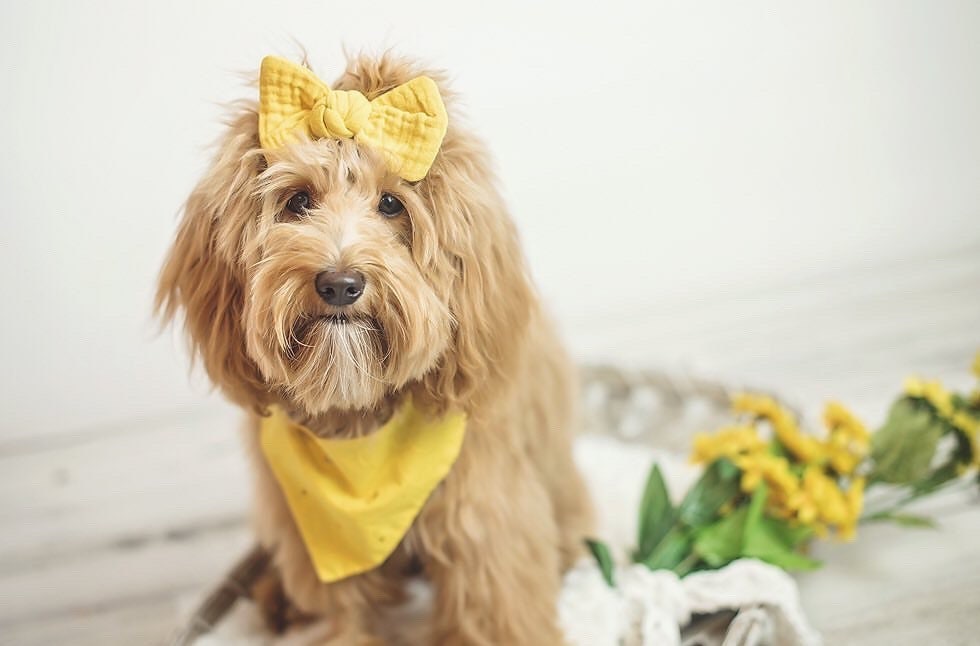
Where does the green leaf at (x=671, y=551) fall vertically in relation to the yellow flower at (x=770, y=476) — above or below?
below

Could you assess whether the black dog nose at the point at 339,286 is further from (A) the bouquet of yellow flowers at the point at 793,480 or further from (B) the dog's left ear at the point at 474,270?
(A) the bouquet of yellow flowers at the point at 793,480

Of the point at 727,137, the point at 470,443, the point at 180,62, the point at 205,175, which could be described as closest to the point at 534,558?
the point at 470,443

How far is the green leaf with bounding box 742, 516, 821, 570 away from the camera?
6.14 ft

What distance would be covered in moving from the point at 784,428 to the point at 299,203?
1176 millimetres

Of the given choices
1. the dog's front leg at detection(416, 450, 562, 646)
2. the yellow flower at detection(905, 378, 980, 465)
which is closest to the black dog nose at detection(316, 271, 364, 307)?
the dog's front leg at detection(416, 450, 562, 646)

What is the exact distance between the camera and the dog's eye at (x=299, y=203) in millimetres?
1453

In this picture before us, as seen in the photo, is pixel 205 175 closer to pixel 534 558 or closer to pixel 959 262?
pixel 534 558

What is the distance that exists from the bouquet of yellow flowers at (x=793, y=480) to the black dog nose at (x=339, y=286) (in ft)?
2.95

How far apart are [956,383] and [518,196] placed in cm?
134

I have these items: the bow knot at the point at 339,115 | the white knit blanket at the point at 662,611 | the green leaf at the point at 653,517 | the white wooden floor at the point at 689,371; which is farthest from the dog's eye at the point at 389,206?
the white wooden floor at the point at 689,371

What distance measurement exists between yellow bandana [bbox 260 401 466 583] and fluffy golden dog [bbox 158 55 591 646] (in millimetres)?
38

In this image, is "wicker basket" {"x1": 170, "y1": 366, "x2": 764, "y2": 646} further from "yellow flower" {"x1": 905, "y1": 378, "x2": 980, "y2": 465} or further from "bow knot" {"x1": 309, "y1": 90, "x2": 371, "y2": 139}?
"bow knot" {"x1": 309, "y1": 90, "x2": 371, "y2": 139}

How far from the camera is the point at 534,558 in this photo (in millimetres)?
1712

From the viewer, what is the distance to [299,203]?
1461 mm
